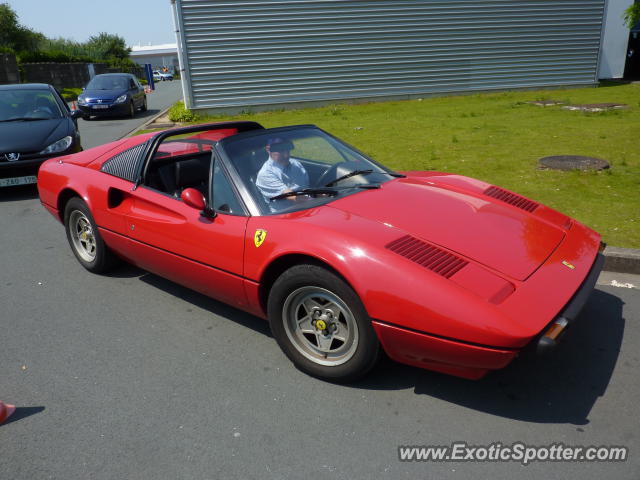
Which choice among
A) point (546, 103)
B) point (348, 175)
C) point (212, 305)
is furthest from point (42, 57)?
point (348, 175)

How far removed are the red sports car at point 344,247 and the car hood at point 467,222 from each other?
1 cm

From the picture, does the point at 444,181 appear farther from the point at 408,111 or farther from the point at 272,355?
the point at 408,111

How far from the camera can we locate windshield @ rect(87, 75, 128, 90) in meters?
18.5

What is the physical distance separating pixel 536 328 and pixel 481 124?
9.85 m

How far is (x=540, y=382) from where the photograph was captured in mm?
2912

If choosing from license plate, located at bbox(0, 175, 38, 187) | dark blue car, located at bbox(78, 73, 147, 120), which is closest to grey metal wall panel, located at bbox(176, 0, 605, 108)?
dark blue car, located at bbox(78, 73, 147, 120)

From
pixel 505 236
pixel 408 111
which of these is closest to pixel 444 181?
pixel 505 236

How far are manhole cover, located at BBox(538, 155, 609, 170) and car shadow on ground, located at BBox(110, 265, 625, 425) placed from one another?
13.3ft

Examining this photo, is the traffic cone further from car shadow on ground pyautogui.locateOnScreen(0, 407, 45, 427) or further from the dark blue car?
the dark blue car

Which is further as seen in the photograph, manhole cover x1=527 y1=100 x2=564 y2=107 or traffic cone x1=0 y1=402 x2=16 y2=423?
manhole cover x1=527 y1=100 x2=564 y2=107

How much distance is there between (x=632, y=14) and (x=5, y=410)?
2332 centimetres

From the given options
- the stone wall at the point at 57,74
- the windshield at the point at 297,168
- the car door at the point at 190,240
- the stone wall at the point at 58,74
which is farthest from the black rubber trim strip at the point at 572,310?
the stone wall at the point at 58,74

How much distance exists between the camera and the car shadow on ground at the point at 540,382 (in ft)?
8.82

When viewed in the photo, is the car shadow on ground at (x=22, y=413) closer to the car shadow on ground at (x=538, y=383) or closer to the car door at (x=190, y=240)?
the car door at (x=190, y=240)
